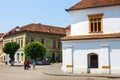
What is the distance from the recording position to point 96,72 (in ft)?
95.8

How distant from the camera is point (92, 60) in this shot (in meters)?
30.0

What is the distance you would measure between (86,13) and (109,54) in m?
5.20

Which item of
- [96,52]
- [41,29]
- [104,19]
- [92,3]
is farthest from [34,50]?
[104,19]

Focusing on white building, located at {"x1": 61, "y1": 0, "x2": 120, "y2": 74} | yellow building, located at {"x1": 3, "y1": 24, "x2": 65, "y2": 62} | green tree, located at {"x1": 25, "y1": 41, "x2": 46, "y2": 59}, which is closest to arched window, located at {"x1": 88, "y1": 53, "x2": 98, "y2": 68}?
white building, located at {"x1": 61, "y1": 0, "x2": 120, "y2": 74}

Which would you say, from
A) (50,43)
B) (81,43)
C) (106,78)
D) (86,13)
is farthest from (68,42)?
(50,43)

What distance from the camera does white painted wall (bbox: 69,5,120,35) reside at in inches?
1141

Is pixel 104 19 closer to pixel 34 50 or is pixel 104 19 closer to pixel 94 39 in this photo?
pixel 94 39

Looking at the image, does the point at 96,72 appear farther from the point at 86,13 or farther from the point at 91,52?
the point at 86,13

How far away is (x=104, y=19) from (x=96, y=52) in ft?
11.5

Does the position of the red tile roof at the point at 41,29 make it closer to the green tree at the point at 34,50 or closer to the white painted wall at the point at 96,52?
the green tree at the point at 34,50

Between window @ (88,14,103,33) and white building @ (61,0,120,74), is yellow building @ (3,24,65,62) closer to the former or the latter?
white building @ (61,0,120,74)

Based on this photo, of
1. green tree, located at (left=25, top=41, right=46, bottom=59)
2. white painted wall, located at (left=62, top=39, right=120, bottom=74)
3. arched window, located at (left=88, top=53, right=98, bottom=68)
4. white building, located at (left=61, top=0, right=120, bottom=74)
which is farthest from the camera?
green tree, located at (left=25, top=41, right=46, bottom=59)

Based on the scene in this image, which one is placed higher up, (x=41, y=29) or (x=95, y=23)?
(x=41, y=29)

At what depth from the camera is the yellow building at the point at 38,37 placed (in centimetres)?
6506
